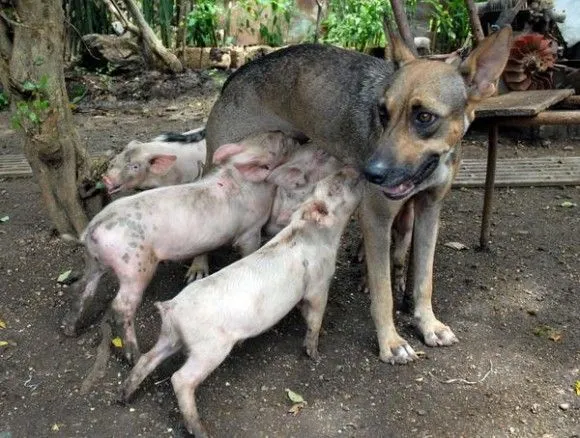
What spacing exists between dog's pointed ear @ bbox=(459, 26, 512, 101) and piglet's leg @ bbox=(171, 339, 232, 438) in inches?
71.7

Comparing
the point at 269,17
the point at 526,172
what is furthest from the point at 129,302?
the point at 269,17

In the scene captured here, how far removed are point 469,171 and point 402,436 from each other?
13.7 feet

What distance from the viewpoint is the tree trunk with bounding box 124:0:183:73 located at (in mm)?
10023

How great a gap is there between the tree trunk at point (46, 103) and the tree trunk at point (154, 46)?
5.34 m

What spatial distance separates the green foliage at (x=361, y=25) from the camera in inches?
414

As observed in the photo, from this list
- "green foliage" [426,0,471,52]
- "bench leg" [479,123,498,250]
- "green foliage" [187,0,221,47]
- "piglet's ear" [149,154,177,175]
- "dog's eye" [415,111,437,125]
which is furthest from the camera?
"green foliage" [187,0,221,47]

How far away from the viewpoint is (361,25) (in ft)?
34.5

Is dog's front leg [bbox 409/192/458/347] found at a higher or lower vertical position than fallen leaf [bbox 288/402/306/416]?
higher

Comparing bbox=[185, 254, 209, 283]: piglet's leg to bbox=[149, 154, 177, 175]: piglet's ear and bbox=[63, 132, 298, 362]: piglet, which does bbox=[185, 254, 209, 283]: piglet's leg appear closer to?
bbox=[63, 132, 298, 362]: piglet

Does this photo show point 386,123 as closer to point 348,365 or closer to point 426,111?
point 426,111

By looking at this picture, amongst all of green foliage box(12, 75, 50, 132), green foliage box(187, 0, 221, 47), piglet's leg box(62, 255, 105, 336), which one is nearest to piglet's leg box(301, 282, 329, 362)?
piglet's leg box(62, 255, 105, 336)

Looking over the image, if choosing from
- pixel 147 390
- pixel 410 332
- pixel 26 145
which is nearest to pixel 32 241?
pixel 26 145

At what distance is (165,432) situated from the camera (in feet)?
11.5

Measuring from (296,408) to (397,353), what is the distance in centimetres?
71
